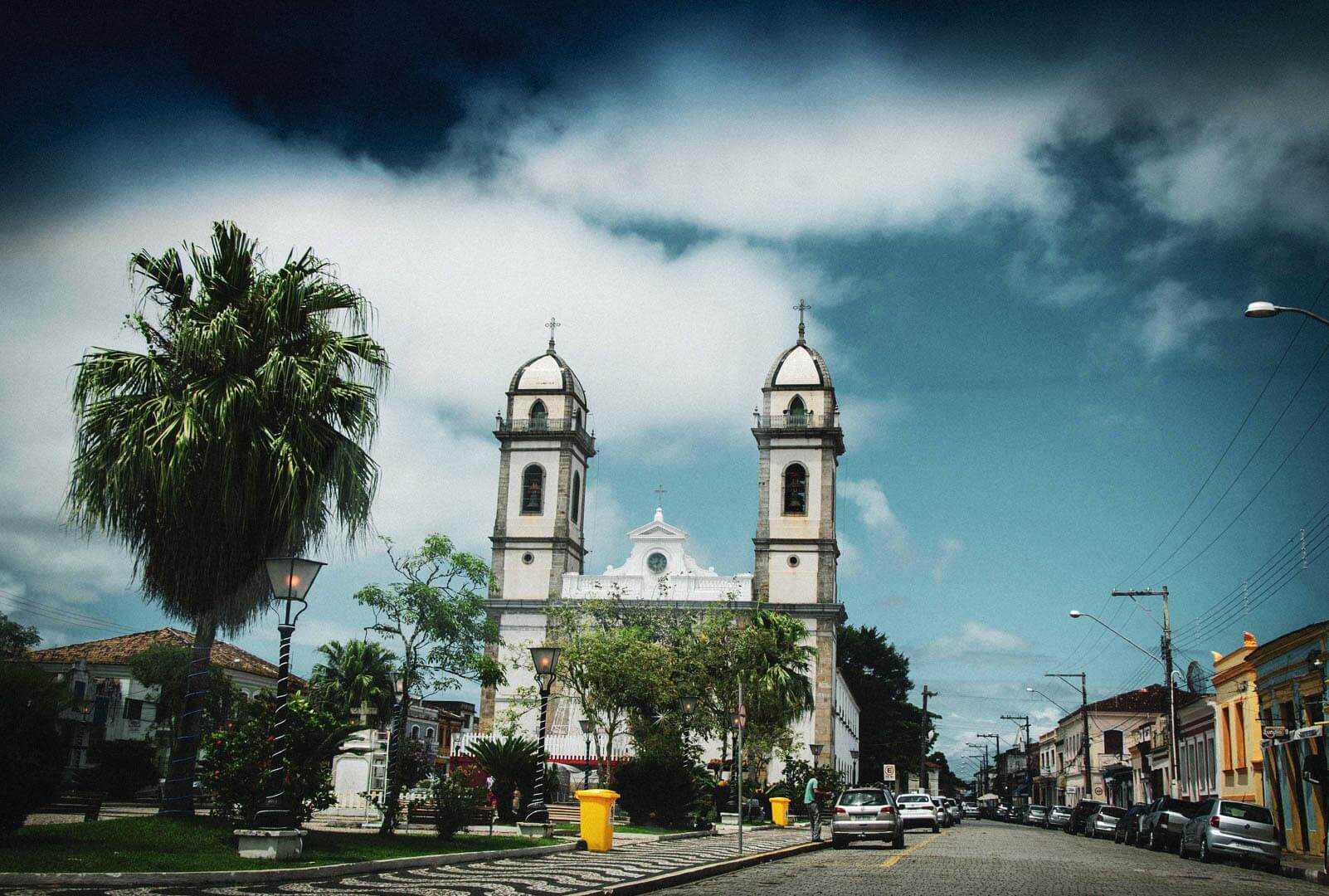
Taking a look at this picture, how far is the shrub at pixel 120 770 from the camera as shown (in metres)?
33.8

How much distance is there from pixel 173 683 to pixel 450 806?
31707 mm

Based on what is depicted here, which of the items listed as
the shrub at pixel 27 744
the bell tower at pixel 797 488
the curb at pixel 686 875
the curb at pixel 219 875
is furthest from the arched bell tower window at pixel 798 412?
the shrub at pixel 27 744

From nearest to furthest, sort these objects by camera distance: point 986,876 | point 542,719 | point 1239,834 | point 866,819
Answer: point 986,876, point 542,719, point 1239,834, point 866,819

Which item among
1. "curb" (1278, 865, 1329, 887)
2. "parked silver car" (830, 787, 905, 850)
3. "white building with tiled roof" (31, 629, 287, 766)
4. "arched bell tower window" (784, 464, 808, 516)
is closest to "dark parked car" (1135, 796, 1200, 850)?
"curb" (1278, 865, 1329, 887)

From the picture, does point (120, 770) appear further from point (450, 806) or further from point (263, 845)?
point (263, 845)

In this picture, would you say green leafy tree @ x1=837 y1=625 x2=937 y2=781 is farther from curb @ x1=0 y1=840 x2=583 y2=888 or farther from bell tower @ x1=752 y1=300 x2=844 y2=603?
curb @ x1=0 y1=840 x2=583 y2=888

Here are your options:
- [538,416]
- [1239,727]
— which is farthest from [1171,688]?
[538,416]

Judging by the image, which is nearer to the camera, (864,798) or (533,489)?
(864,798)

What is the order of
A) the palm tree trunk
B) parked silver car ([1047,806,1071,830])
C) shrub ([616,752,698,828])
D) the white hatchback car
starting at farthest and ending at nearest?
parked silver car ([1047,806,1071,830])
the white hatchback car
shrub ([616,752,698,828])
the palm tree trunk

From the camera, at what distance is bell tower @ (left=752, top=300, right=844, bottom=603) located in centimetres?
6244

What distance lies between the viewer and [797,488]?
6362 centimetres

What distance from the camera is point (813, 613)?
203ft

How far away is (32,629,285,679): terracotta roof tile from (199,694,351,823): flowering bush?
40.5 meters

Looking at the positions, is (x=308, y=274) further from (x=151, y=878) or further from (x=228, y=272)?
(x=151, y=878)
